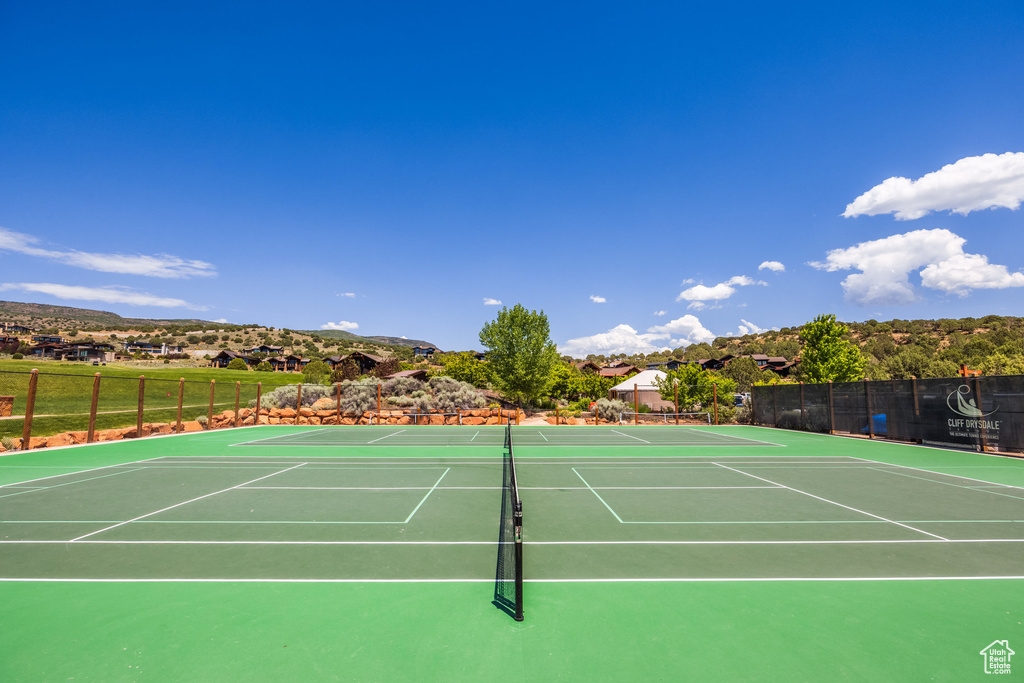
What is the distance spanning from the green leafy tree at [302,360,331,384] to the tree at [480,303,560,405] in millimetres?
26091

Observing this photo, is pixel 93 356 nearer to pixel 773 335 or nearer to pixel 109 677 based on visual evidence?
pixel 109 677

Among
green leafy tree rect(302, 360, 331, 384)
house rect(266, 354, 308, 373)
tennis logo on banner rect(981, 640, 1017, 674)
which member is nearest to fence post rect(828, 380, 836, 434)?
tennis logo on banner rect(981, 640, 1017, 674)

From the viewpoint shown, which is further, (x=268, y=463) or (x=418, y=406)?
(x=418, y=406)

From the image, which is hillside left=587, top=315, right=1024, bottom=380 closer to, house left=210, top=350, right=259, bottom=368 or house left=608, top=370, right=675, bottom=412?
house left=608, top=370, right=675, bottom=412

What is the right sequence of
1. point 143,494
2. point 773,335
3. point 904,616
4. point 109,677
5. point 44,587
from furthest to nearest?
point 773,335 → point 143,494 → point 44,587 → point 904,616 → point 109,677

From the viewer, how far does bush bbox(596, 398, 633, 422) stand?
3130 cm

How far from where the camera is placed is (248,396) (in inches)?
1735

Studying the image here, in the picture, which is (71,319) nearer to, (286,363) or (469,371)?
(286,363)

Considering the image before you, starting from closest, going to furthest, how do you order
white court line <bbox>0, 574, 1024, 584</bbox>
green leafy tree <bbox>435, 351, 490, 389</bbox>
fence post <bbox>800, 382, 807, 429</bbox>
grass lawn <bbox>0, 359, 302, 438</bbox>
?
white court line <bbox>0, 574, 1024, 584</bbox> < grass lawn <bbox>0, 359, 302, 438</bbox> < fence post <bbox>800, 382, 807, 429</bbox> < green leafy tree <bbox>435, 351, 490, 389</bbox>

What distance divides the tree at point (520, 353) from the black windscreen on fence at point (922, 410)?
1704cm

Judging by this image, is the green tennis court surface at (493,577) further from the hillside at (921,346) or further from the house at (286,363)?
the house at (286,363)

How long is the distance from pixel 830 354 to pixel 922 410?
1798 cm

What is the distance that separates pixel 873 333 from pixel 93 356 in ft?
409

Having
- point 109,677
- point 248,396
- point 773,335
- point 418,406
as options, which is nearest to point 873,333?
point 773,335
